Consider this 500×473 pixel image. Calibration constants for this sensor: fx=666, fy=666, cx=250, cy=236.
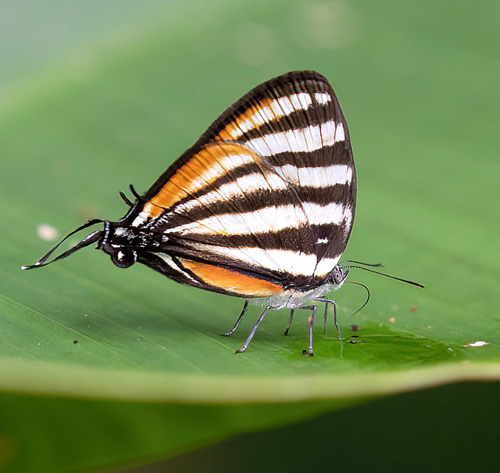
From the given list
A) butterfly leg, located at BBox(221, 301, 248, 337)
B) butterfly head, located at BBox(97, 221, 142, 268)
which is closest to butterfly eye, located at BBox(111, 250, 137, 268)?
butterfly head, located at BBox(97, 221, 142, 268)

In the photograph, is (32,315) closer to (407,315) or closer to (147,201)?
(147,201)

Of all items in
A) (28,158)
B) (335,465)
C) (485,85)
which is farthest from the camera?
(485,85)

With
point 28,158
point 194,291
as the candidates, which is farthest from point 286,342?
point 28,158

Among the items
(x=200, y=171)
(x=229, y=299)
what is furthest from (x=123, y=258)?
(x=229, y=299)

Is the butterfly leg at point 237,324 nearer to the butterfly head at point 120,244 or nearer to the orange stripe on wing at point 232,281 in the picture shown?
the orange stripe on wing at point 232,281

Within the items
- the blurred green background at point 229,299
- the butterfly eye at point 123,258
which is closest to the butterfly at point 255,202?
the butterfly eye at point 123,258

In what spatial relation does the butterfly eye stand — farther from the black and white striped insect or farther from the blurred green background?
the blurred green background

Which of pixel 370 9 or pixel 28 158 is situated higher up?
pixel 370 9
